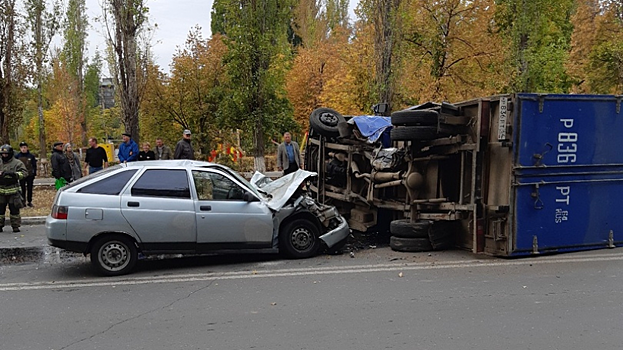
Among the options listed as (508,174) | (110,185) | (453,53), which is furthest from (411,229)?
(453,53)

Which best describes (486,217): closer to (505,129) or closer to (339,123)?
(505,129)

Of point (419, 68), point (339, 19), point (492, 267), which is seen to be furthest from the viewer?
point (339, 19)

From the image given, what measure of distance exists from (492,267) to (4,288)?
21.3 ft

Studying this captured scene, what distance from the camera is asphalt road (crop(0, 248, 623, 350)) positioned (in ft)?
15.4

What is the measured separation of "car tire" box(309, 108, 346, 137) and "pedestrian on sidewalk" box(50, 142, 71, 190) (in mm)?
6703

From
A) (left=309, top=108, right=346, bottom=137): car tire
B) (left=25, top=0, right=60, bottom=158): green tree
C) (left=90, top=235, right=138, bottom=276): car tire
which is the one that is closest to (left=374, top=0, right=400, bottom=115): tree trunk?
(left=309, top=108, right=346, bottom=137): car tire

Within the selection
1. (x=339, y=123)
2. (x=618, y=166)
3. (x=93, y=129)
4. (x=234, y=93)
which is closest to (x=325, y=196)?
(x=339, y=123)

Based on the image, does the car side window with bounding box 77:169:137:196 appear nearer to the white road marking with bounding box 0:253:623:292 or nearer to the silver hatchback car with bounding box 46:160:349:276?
the silver hatchback car with bounding box 46:160:349:276

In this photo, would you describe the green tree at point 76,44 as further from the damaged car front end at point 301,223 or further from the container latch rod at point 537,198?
the container latch rod at point 537,198

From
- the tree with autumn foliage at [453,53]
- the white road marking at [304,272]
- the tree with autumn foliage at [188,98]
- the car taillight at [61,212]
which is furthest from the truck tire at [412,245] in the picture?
the tree with autumn foliage at [188,98]

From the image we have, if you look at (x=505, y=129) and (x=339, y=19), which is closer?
(x=505, y=129)

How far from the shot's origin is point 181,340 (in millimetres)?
4699

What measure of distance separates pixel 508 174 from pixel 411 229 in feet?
5.64

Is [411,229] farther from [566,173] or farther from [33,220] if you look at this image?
[33,220]
